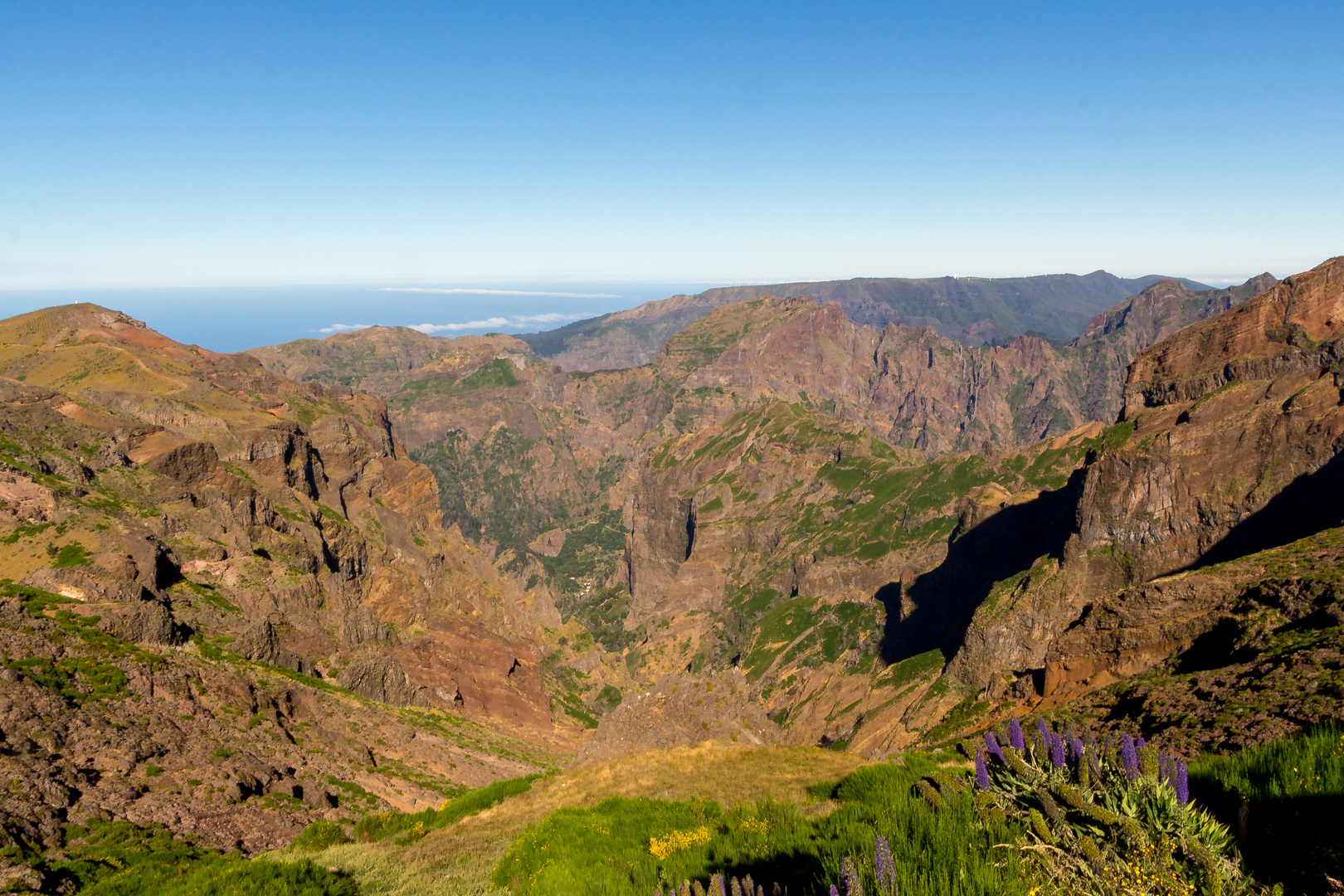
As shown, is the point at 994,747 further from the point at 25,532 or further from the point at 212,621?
the point at 25,532

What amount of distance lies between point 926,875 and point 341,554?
13408cm

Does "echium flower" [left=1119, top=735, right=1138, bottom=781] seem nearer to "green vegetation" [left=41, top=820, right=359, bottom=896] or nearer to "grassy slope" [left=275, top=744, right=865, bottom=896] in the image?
"grassy slope" [left=275, top=744, right=865, bottom=896]

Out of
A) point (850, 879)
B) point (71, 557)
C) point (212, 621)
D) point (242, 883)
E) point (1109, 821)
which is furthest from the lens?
point (212, 621)

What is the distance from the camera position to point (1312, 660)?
84.3ft

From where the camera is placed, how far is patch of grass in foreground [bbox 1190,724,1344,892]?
22.7ft

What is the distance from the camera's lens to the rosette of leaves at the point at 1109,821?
6.76m

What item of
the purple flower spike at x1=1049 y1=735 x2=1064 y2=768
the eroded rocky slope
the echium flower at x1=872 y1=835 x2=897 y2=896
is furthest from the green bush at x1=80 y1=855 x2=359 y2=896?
the purple flower spike at x1=1049 y1=735 x2=1064 y2=768

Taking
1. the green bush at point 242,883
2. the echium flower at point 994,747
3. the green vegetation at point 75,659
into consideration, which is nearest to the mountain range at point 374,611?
the green vegetation at point 75,659

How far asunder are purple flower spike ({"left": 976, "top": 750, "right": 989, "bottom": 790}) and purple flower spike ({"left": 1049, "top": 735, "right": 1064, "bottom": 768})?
2.83 feet

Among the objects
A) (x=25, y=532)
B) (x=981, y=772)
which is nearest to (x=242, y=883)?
(x=981, y=772)

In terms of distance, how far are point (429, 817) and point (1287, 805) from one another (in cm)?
3116

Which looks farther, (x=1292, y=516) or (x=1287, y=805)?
(x=1292, y=516)

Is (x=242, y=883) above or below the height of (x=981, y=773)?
below

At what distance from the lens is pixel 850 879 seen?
22.0 feet
